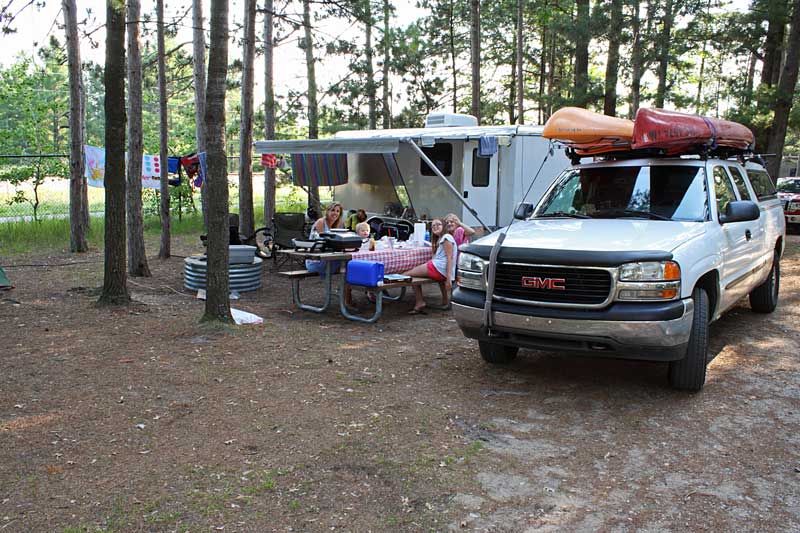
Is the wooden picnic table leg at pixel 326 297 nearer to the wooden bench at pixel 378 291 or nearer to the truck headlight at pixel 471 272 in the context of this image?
the wooden bench at pixel 378 291

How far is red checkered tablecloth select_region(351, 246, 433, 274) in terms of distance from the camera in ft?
26.9

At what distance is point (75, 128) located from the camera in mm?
12484

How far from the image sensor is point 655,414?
4.75 metres

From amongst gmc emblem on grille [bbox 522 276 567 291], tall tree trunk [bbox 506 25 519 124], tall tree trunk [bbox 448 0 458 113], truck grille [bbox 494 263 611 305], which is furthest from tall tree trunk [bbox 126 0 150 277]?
tall tree trunk [bbox 506 25 519 124]

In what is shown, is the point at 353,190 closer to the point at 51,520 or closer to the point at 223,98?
the point at 223,98

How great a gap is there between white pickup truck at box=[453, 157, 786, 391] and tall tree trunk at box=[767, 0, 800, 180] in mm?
9769

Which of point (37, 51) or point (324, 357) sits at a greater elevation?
point (37, 51)

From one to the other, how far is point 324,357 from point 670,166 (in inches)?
137

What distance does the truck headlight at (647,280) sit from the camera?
4.64 metres

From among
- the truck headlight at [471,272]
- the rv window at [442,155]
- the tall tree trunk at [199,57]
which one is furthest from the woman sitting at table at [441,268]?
the tall tree trunk at [199,57]

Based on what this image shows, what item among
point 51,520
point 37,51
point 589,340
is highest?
point 37,51

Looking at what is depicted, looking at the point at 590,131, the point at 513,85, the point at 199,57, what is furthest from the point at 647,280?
the point at 513,85

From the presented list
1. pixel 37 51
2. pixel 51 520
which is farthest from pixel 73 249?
pixel 51 520

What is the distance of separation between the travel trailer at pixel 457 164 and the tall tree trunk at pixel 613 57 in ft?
18.1
